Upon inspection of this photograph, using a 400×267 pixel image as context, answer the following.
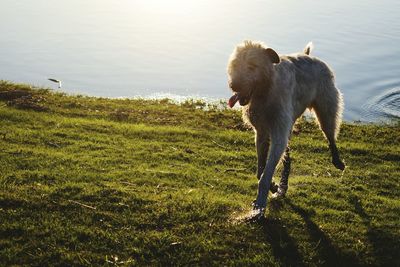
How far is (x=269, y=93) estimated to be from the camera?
8055 mm

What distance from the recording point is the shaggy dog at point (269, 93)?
7.79m

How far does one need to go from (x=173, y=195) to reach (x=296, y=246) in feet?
8.62

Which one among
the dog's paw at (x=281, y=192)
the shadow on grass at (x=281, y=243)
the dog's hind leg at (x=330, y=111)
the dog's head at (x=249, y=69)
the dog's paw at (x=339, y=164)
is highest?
the dog's head at (x=249, y=69)

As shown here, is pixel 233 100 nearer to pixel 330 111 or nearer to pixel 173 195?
pixel 173 195

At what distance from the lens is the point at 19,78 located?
68.0 ft

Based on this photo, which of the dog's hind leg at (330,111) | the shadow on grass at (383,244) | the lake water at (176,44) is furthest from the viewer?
the lake water at (176,44)

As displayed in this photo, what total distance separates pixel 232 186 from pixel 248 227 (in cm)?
222

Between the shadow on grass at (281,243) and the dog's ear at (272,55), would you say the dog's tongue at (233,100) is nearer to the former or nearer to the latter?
the dog's ear at (272,55)

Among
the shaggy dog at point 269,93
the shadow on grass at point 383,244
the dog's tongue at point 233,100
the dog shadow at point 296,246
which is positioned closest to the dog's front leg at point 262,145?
the shaggy dog at point 269,93

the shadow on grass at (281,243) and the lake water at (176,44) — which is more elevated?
the lake water at (176,44)

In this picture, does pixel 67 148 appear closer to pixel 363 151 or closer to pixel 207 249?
pixel 207 249

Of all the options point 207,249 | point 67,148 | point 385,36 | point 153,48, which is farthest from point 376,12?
point 207,249

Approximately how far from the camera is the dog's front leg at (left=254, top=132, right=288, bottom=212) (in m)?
7.87

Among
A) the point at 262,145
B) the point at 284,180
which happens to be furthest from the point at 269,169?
the point at 284,180
